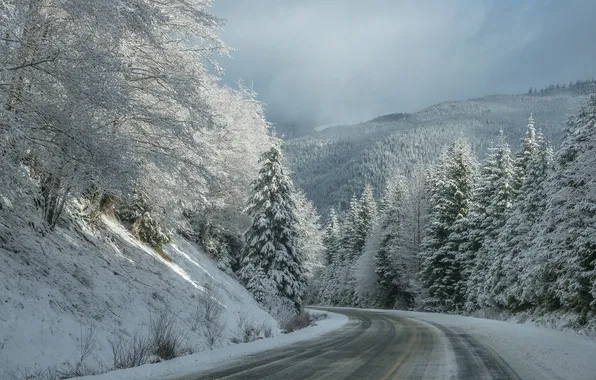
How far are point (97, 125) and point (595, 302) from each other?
61.1 ft

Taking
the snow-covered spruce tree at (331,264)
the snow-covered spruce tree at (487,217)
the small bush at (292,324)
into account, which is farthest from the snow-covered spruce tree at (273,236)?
the snow-covered spruce tree at (331,264)

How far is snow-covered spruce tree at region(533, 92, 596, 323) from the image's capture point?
57.9ft

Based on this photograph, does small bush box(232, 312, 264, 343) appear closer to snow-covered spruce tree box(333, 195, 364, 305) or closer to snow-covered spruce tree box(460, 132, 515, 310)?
snow-covered spruce tree box(460, 132, 515, 310)

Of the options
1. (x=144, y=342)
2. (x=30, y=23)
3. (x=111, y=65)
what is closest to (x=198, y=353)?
(x=144, y=342)

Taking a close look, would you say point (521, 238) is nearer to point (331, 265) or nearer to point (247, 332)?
point (247, 332)

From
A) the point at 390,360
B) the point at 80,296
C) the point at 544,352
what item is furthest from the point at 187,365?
the point at 544,352

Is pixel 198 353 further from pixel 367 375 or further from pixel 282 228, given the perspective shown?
pixel 282 228

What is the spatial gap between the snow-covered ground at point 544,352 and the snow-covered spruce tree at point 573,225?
2.29 m

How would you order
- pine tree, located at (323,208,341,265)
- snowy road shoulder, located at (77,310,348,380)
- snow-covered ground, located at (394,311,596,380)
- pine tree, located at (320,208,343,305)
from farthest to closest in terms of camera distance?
pine tree, located at (323,208,341,265), pine tree, located at (320,208,343,305), snow-covered ground, located at (394,311,596,380), snowy road shoulder, located at (77,310,348,380)

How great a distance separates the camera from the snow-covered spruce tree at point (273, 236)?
28.2m

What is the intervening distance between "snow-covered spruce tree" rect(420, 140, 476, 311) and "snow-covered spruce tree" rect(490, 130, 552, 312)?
8766 millimetres

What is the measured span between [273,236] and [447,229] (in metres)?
17.7

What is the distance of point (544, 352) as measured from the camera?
12898 mm

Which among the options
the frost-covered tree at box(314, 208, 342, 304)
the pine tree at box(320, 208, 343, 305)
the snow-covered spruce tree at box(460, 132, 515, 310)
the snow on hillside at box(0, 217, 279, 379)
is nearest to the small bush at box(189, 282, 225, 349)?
the snow on hillside at box(0, 217, 279, 379)
